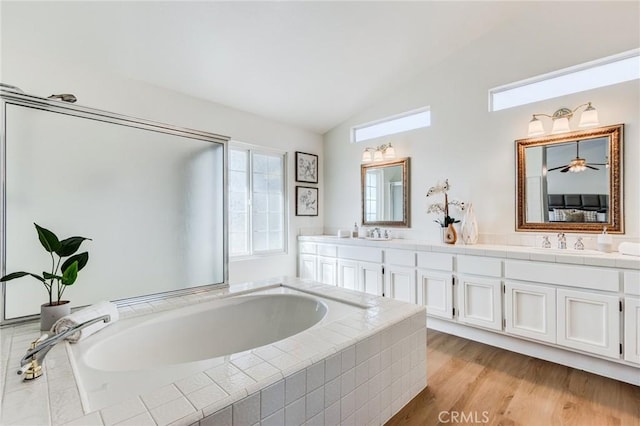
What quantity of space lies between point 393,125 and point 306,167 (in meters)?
1.30

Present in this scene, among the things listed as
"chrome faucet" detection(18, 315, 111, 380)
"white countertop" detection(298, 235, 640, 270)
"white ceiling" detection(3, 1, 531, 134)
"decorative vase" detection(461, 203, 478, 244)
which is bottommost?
"chrome faucet" detection(18, 315, 111, 380)

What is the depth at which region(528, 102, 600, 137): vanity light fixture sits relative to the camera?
2.34m

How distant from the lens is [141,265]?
217 cm

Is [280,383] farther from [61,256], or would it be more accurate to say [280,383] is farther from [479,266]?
[479,266]

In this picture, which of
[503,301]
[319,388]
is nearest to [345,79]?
[503,301]

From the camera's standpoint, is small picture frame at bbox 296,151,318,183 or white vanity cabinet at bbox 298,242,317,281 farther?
small picture frame at bbox 296,151,318,183

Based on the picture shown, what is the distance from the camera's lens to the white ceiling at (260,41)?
2057mm

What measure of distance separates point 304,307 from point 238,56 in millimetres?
2220

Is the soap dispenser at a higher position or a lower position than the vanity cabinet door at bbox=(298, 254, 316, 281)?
higher

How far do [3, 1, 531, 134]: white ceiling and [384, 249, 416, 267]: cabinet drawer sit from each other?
1.95 m

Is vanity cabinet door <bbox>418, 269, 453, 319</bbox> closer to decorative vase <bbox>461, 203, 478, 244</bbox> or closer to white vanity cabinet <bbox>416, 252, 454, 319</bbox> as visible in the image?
white vanity cabinet <bbox>416, 252, 454, 319</bbox>

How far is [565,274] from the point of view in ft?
7.06

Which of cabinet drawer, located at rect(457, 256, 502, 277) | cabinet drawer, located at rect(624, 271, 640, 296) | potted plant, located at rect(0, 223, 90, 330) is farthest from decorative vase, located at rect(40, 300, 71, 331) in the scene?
cabinet drawer, located at rect(624, 271, 640, 296)

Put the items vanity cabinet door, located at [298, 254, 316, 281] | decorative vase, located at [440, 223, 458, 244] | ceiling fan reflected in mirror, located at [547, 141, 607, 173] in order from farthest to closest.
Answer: vanity cabinet door, located at [298, 254, 316, 281] < decorative vase, located at [440, 223, 458, 244] < ceiling fan reflected in mirror, located at [547, 141, 607, 173]
